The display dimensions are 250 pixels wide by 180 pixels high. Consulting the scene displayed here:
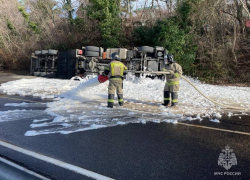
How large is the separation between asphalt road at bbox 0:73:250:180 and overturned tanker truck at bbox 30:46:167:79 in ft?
28.3

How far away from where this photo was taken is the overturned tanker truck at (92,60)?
44.2 ft

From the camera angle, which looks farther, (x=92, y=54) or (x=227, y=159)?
(x=92, y=54)

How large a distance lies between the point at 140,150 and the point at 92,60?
1199 cm

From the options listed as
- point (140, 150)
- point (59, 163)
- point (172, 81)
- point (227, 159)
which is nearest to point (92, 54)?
point (172, 81)

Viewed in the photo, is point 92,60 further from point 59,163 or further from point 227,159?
point 227,159

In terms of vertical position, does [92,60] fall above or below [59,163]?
above

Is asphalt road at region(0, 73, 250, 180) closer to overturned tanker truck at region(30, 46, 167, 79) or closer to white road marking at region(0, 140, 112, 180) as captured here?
white road marking at region(0, 140, 112, 180)

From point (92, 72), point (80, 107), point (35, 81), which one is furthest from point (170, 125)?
point (35, 81)

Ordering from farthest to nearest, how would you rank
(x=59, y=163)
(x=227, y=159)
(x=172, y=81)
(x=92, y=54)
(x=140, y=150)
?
(x=92, y=54), (x=172, y=81), (x=140, y=150), (x=227, y=159), (x=59, y=163)

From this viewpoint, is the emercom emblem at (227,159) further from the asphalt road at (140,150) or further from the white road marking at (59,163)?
the white road marking at (59,163)

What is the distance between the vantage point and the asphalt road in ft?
9.35

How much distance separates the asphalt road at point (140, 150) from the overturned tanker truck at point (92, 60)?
8637mm

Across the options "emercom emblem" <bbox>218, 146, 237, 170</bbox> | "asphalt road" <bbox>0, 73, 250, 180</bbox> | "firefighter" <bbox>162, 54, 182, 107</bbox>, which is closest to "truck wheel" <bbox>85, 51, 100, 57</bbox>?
"firefighter" <bbox>162, 54, 182, 107</bbox>

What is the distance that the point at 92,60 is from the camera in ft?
49.3
